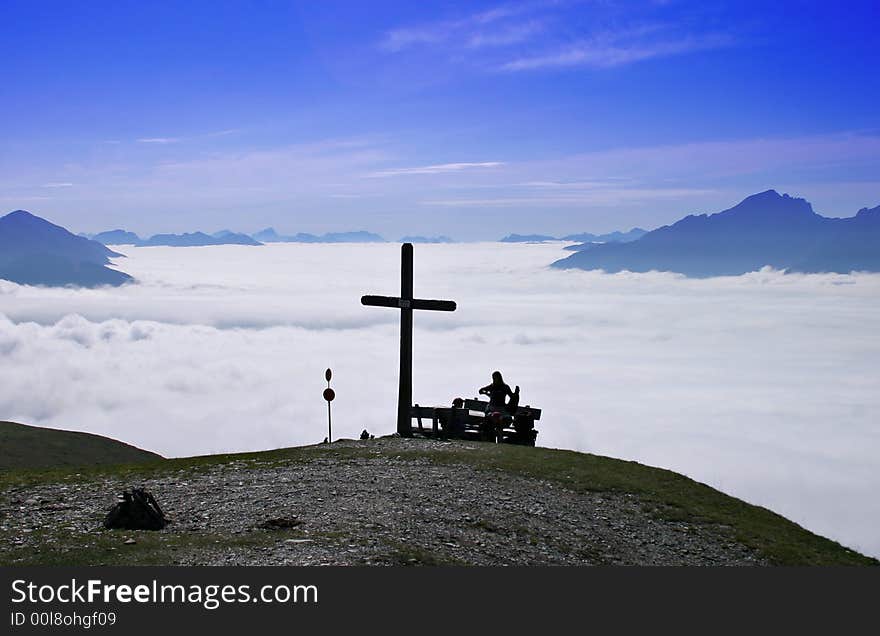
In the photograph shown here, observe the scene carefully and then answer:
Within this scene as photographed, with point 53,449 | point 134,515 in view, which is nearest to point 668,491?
point 134,515

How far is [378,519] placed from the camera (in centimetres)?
1862

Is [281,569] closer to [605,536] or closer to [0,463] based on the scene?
[605,536]

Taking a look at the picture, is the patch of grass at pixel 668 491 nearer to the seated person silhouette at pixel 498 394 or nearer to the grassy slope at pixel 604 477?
the grassy slope at pixel 604 477

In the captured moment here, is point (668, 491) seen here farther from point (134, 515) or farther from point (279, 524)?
point (134, 515)

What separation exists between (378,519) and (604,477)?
1034 cm

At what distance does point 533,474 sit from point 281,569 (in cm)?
1354

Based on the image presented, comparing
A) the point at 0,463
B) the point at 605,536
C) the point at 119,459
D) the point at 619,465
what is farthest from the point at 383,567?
the point at 119,459

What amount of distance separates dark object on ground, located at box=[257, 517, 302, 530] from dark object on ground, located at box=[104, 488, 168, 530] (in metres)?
2.64

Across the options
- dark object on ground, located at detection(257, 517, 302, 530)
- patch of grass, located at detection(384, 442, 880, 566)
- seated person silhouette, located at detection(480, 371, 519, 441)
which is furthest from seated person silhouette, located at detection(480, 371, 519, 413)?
dark object on ground, located at detection(257, 517, 302, 530)

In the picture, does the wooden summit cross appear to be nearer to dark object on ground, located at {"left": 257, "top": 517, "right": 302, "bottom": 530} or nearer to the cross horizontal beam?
the cross horizontal beam

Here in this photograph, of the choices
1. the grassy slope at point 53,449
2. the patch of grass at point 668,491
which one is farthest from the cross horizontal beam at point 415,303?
the grassy slope at point 53,449

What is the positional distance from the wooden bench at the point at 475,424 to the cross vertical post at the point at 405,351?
0.47m

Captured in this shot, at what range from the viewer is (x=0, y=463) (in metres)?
45.9

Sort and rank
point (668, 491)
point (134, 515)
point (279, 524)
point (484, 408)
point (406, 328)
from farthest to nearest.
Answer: point (484, 408)
point (406, 328)
point (668, 491)
point (134, 515)
point (279, 524)
